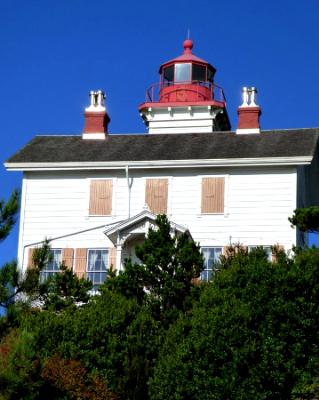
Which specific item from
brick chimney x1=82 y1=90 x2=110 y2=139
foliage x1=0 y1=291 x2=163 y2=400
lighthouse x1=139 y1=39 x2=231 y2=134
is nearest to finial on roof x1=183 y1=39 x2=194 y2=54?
lighthouse x1=139 y1=39 x2=231 y2=134

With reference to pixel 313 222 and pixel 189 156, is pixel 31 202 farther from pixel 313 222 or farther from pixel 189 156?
Result: pixel 313 222

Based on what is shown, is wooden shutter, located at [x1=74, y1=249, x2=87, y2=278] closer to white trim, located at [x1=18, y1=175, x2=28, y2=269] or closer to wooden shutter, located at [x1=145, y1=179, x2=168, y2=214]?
white trim, located at [x1=18, y1=175, x2=28, y2=269]

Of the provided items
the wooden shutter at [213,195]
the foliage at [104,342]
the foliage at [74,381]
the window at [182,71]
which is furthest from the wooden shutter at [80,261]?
the window at [182,71]

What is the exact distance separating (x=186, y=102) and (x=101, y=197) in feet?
30.8

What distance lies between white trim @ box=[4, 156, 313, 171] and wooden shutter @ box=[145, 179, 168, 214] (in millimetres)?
563

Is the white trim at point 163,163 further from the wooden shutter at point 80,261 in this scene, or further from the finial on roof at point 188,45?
the finial on roof at point 188,45

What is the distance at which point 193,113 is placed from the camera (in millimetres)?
44406

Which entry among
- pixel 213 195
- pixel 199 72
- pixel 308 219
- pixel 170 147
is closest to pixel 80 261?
pixel 213 195

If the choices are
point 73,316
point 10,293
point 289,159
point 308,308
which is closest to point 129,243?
point 289,159

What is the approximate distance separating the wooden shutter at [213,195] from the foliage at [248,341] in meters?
9.06

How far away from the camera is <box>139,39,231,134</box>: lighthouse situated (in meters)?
44.2

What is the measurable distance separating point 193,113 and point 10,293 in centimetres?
2308

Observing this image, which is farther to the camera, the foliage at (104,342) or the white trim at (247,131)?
the white trim at (247,131)

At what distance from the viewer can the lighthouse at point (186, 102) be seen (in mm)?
44219
